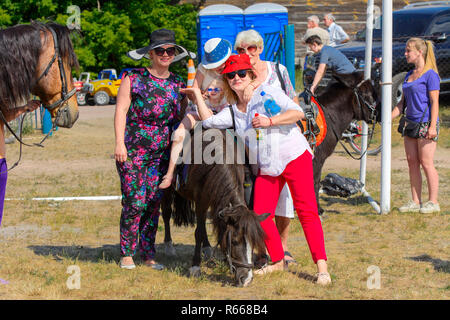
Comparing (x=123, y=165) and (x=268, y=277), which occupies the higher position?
(x=123, y=165)

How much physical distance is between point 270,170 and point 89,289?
5.54ft

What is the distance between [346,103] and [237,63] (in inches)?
116

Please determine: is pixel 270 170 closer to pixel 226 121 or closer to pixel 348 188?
pixel 226 121

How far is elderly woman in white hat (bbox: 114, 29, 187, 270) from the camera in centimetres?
530

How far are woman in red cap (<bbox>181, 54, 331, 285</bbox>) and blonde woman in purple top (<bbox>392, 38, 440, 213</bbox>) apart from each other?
3016 mm

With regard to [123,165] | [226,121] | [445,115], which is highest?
[226,121]

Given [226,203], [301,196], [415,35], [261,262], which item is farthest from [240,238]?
[415,35]

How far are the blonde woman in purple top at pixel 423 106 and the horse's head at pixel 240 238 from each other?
3.48 meters

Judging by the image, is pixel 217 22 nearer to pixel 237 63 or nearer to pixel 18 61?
pixel 237 63

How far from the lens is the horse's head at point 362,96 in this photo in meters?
7.54

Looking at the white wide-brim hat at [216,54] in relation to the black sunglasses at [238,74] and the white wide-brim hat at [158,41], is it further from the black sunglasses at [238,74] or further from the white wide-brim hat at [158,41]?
the white wide-brim hat at [158,41]

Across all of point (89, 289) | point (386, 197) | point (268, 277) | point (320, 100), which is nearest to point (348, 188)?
point (386, 197)

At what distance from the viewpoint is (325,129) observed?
7109 millimetres

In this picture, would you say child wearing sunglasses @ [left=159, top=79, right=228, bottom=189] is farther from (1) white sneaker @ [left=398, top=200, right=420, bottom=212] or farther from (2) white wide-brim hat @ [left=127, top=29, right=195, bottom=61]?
(1) white sneaker @ [left=398, top=200, right=420, bottom=212]
